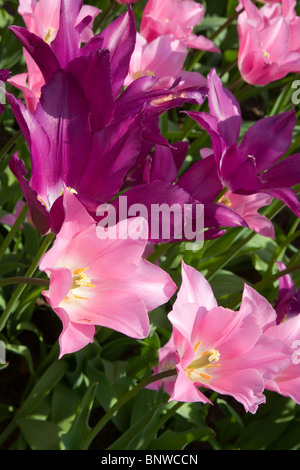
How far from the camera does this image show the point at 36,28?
3.51 ft

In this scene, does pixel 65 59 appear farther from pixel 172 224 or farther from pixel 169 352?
pixel 169 352

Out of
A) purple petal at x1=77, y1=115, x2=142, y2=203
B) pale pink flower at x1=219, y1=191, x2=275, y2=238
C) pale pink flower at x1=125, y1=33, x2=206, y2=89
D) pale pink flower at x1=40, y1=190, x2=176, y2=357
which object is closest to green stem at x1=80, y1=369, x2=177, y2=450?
pale pink flower at x1=40, y1=190, x2=176, y2=357

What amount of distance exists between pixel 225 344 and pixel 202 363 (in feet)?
0.14

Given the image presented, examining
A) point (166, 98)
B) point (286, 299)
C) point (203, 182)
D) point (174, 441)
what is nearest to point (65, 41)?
point (166, 98)

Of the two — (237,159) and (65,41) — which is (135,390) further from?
(65,41)

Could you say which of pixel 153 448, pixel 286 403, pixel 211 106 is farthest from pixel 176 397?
pixel 286 403

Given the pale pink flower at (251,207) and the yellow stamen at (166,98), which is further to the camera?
the pale pink flower at (251,207)

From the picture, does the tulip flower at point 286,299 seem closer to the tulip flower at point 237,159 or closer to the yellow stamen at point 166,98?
the tulip flower at point 237,159

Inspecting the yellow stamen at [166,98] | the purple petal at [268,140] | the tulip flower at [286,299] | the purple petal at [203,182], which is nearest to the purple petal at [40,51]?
the yellow stamen at [166,98]

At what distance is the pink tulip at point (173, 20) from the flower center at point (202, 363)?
0.76m

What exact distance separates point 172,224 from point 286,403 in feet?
3.10

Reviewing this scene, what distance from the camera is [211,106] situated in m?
0.86

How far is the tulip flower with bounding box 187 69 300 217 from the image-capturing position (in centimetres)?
83

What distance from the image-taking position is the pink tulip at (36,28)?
3.06ft
